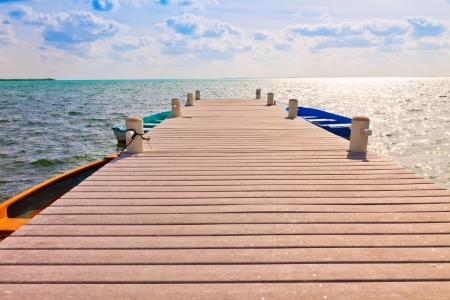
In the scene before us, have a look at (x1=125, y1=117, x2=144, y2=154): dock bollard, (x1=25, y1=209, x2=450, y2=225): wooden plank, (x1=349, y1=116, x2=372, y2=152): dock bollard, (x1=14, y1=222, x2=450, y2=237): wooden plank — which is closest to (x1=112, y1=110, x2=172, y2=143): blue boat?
(x1=125, y1=117, x2=144, y2=154): dock bollard

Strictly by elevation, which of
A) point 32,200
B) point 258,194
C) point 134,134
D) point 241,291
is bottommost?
point 32,200

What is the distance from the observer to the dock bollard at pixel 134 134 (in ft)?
18.7

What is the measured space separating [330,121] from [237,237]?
13023mm

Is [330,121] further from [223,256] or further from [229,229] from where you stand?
[223,256]

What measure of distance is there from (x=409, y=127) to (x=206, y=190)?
23.1 meters

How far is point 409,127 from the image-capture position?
23422 millimetres

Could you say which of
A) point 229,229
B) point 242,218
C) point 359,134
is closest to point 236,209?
point 242,218

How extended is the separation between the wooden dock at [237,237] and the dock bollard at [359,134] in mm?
836

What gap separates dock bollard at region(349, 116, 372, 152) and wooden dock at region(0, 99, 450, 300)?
84 centimetres

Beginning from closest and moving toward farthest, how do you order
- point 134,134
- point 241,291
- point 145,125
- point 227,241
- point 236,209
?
point 241,291 < point 227,241 < point 236,209 < point 134,134 < point 145,125

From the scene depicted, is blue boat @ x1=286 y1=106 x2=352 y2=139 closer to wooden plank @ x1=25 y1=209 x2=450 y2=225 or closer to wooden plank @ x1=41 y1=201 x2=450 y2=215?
wooden plank @ x1=41 y1=201 x2=450 y2=215

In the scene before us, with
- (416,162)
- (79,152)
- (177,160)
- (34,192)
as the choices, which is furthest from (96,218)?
(416,162)

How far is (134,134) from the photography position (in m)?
5.83

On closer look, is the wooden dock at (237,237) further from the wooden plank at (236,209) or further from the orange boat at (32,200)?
the orange boat at (32,200)
